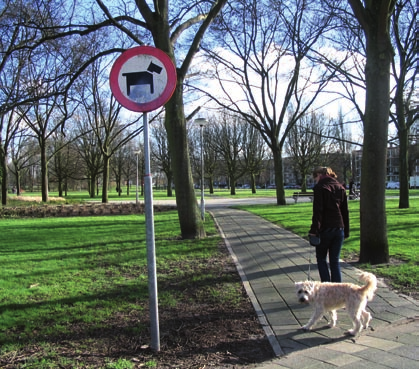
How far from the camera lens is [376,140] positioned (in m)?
7.28

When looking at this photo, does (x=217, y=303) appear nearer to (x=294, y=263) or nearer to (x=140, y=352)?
(x=140, y=352)

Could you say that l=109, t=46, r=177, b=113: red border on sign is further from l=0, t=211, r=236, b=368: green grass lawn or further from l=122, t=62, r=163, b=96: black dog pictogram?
l=0, t=211, r=236, b=368: green grass lawn

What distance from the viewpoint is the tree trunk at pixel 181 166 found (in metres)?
10.7

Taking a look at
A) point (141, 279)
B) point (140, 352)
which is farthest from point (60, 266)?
point (140, 352)

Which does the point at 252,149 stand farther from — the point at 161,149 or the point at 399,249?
the point at 399,249

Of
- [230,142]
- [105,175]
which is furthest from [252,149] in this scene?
[105,175]

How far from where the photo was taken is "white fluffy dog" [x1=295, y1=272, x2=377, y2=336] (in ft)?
13.4

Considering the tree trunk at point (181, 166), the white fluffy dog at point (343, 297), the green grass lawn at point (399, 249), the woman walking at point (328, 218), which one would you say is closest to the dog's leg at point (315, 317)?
the white fluffy dog at point (343, 297)

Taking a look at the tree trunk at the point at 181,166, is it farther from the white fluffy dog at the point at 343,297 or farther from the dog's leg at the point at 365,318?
the dog's leg at the point at 365,318

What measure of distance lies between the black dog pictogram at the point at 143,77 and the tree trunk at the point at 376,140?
16.3 feet

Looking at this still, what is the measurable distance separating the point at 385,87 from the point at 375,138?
0.97 metres

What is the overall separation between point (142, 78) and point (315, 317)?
3097 mm

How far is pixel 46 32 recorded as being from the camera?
1180cm

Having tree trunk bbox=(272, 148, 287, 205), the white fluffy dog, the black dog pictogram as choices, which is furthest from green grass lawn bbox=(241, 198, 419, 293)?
tree trunk bbox=(272, 148, 287, 205)
